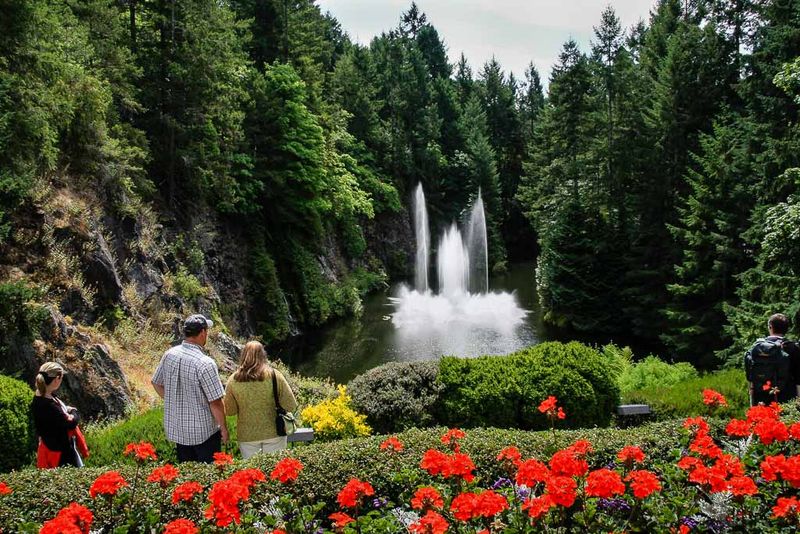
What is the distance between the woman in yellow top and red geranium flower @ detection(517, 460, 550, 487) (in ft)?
8.25

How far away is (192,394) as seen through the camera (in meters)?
5.32

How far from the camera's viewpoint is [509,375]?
24.8ft

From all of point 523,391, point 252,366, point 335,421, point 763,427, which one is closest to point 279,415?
point 252,366

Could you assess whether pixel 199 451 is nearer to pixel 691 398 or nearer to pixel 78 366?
pixel 78 366

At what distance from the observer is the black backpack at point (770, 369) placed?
6359 mm

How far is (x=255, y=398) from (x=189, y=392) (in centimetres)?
58

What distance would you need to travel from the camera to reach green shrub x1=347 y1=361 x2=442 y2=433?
720cm

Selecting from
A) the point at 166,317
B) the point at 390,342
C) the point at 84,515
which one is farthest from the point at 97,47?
the point at 84,515

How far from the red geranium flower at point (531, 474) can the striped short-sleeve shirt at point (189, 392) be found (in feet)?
9.56

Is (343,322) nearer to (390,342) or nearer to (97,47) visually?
(390,342)

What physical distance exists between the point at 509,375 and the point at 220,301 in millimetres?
14156

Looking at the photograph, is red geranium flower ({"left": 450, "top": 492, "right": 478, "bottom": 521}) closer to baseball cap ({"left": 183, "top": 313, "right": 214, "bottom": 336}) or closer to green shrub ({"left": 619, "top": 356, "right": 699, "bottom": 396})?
baseball cap ({"left": 183, "top": 313, "right": 214, "bottom": 336})

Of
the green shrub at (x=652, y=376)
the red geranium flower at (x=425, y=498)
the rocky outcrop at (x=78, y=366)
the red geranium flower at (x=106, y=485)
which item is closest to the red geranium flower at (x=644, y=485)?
the red geranium flower at (x=425, y=498)

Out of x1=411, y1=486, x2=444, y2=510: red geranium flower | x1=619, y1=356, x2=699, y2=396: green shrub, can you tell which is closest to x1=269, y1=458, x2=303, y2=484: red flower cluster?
x1=411, y1=486, x2=444, y2=510: red geranium flower
